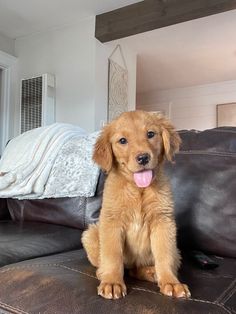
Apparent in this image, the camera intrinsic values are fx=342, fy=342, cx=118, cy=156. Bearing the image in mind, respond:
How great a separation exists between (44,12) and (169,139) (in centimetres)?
294

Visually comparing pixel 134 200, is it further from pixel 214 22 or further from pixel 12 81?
pixel 12 81

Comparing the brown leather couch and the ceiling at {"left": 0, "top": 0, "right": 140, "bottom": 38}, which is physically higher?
the ceiling at {"left": 0, "top": 0, "right": 140, "bottom": 38}

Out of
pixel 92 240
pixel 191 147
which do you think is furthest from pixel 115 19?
pixel 92 240

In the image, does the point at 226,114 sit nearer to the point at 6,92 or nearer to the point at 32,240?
the point at 6,92

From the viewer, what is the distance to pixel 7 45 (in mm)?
4012

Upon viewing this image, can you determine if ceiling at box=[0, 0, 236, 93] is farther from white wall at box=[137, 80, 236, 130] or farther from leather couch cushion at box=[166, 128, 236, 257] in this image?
leather couch cushion at box=[166, 128, 236, 257]

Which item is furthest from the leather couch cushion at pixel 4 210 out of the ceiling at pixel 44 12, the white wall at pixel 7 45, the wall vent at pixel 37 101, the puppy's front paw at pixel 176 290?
the white wall at pixel 7 45

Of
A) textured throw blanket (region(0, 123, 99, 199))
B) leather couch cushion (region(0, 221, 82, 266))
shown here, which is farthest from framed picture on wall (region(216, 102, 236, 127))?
leather couch cushion (region(0, 221, 82, 266))

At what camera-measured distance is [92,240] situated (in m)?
1.04

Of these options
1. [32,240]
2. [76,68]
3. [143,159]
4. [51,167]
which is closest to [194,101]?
[76,68]

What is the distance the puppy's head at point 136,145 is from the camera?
95 cm

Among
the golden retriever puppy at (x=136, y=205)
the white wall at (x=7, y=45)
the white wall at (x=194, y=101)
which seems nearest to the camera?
the golden retriever puppy at (x=136, y=205)

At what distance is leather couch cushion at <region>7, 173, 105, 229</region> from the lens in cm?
163

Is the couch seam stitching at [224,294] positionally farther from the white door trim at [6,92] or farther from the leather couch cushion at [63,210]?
the white door trim at [6,92]
